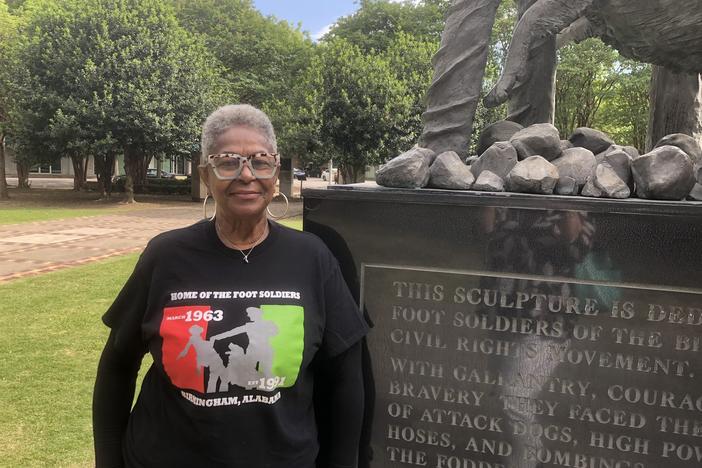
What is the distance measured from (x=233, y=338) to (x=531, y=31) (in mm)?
2271

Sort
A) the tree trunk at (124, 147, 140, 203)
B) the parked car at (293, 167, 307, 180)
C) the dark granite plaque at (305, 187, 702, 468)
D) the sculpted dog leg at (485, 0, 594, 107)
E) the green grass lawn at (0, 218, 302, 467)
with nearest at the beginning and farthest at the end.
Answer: the dark granite plaque at (305, 187, 702, 468), the sculpted dog leg at (485, 0, 594, 107), the green grass lawn at (0, 218, 302, 467), the tree trunk at (124, 147, 140, 203), the parked car at (293, 167, 307, 180)

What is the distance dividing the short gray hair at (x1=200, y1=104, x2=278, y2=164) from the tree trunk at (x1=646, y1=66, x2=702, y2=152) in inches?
112

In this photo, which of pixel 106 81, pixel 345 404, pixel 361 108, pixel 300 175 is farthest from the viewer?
pixel 300 175

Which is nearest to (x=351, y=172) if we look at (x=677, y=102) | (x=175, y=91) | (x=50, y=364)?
(x=175, y=91)

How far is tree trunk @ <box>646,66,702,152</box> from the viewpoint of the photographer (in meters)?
3.61

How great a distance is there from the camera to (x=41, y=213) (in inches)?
727

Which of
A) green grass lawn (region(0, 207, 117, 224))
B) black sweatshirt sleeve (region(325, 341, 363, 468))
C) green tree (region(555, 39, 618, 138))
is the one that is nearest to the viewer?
black sweatshirt sleeve (region(325, 341, 363, 468))

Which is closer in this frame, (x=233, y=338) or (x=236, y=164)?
(x=233, y=338)

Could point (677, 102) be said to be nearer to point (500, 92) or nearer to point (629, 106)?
point (500, 92)

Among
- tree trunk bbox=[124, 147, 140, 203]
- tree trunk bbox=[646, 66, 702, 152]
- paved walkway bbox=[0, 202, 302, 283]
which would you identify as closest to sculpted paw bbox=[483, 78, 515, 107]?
tree trunk bbox=[646, 66, 702, 152]

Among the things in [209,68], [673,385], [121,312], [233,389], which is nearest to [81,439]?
[121,312]

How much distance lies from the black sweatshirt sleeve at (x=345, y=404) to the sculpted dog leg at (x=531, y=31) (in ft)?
5.47

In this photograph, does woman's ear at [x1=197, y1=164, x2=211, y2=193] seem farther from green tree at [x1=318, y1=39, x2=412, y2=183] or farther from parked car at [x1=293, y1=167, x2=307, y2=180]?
parked car at [x1=293, y1=167, x2=307, y2=180]

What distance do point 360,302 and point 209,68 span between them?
2389cm
